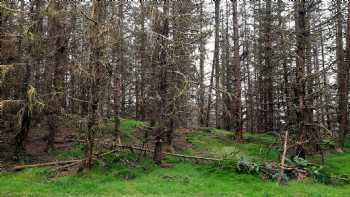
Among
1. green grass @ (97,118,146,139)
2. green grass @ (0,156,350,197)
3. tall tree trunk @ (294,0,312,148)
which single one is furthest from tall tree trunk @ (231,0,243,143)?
green grass @ (0,156,350,197)

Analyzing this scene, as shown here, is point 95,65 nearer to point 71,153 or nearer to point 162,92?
point 162,92

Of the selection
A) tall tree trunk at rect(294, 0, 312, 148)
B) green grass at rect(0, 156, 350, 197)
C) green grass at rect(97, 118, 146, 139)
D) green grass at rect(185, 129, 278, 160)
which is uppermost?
tall tree trunk at rect(294, 0, 312, 148)

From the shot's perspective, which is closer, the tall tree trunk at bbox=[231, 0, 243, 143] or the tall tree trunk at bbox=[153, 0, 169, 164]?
the tall tree trunk at bbox=[153, 0, 169, 164]

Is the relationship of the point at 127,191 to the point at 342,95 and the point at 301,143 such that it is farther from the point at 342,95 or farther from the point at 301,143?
the point at 342,95

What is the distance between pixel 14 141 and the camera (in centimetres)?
1628

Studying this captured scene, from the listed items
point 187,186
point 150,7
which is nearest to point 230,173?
point 187,186

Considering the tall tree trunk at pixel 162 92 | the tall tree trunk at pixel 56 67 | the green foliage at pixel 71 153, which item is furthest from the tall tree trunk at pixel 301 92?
the tall tree trunk at pixel 56 67

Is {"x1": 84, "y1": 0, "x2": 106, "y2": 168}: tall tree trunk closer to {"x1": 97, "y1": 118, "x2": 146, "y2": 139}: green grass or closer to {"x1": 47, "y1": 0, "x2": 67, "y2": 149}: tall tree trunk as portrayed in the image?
{"x1": 47, "y1": 0, "x2": 67, "y2": 149}: tall tree trunk

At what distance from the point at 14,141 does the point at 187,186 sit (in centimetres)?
890

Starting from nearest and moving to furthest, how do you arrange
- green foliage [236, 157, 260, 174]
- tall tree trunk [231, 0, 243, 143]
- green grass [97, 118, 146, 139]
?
green foliage [236, 157, 260, 174] → green grass [97, 118, 146, 139] → tall tree trunk [231, 0, 243, 143]

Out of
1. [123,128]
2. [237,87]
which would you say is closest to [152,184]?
[123,128]

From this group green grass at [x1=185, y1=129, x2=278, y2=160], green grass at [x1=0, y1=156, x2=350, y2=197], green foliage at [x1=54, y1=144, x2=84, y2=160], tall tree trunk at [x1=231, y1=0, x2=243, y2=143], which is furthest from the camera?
tall tree trunk at [x1=231, y1=0, x2=243, y2=143]

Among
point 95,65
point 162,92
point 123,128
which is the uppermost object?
point 95,65

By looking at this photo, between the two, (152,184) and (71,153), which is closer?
(152,184)
